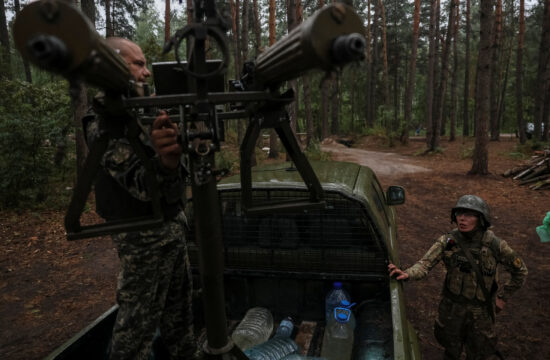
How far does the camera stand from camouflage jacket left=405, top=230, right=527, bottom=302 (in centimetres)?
306

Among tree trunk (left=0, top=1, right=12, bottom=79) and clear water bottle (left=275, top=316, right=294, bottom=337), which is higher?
tree trunk (left=0, top=1, right=12, bottom=79)

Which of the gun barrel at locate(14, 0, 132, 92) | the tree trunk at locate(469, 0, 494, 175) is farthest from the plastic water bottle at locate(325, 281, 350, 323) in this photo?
the tree trunk at locate(469, 0, 494, 175)

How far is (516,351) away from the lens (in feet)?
13.0

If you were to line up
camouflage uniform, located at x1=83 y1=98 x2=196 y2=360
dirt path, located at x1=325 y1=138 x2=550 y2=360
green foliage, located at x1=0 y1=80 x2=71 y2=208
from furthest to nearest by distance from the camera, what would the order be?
green foliage, located at x1=0 y1=80 x2=71 y2=208
dirt path, located at x1=325 y1=138 x2=550 y2=360
camouflage uniform, located at x1=83 y1=98 x2=196 y2=360

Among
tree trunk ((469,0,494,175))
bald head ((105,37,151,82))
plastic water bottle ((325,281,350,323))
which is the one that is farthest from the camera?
tree trunk ((469,0,494,175))

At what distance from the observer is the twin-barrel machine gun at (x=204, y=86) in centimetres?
100

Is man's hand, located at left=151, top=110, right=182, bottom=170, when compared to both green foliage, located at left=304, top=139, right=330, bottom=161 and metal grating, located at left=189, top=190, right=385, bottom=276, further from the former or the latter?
green foliage, located at left=304, top=139, right=330, bottom=161

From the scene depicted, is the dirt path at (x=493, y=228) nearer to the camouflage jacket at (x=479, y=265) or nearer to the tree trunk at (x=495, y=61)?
the camouflage jacket at (x=479, y=265)

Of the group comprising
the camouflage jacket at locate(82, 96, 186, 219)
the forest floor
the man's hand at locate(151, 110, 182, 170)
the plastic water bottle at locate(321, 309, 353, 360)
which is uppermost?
the man's hand at locate(151, 110, 182, 170)

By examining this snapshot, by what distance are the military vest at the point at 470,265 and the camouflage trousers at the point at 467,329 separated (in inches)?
4.7

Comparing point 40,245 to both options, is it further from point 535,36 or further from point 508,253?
point 535,36

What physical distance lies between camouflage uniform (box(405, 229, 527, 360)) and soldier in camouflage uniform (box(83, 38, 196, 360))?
201 cm

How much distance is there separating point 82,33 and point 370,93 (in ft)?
121

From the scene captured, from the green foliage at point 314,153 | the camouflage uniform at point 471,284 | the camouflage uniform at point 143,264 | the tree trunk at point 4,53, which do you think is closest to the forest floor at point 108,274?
the camouflage uniform at point 471,284
